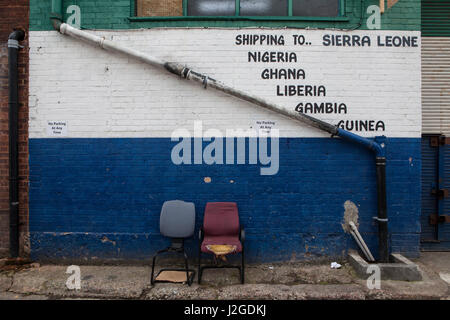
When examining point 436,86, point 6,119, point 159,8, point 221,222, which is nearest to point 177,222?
point 221,222

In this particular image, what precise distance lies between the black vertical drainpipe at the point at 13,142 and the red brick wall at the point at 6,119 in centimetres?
7

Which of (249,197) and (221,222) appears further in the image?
(249,197)

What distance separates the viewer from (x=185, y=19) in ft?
14.5

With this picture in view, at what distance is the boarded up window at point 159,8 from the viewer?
15.0 feet

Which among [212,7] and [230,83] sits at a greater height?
[212,7]

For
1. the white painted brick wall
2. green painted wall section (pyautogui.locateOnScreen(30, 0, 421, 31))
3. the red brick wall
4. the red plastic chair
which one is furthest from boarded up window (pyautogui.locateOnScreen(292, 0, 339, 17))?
the red brick wall

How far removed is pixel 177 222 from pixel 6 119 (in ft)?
10.7

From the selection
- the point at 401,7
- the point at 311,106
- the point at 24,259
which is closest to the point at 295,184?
the point at 311,106

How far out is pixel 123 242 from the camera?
4387 millimetres

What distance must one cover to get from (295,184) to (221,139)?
4.41ft

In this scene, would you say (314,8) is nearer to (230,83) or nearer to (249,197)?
(230,83)

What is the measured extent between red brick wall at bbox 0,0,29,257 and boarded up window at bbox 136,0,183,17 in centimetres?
183

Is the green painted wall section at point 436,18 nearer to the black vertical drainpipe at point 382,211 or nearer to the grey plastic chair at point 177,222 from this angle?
the black vertical drainpipe at point 382,211

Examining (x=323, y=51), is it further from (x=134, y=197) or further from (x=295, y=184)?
(x=134, y=197)
